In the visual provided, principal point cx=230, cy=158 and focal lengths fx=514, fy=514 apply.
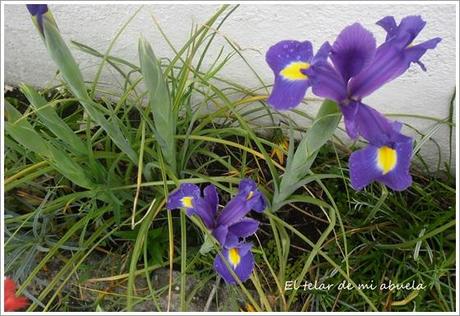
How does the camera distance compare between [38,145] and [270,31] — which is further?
[270,31]

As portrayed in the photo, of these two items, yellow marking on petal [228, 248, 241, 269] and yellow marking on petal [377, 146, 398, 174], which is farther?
yellow marking on petal [228, 248, 241, 269]

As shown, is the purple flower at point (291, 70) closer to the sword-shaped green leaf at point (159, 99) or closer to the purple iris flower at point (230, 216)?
the sword-shaped green leaf at point (159, 99)

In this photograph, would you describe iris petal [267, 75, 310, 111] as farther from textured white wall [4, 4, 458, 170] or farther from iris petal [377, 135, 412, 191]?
textured white wall [4, 4, 458, 170]

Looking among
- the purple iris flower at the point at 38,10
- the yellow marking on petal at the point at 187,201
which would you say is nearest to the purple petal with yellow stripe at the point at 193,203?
the yellow marking on petal at the point at 187,201

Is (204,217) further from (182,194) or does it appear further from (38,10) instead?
(38,10)

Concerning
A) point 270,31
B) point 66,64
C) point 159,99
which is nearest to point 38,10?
point 66,64

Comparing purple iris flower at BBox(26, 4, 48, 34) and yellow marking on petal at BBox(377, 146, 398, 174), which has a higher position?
purple iris flower at BBox(26, 4, 48, 34)

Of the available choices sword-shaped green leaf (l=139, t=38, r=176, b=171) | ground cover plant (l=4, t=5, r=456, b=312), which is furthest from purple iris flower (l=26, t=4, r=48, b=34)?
ground cover plant (l=4, t=5, r=456, b=312)
